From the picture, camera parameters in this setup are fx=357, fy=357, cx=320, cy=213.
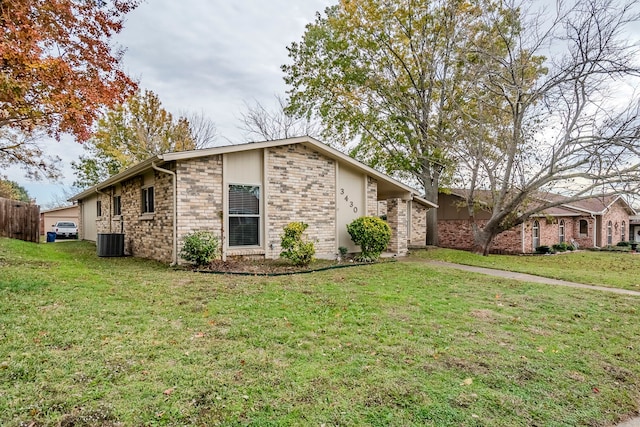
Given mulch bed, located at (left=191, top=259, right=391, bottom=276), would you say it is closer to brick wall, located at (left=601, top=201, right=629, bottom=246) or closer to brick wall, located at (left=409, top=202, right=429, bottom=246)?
brick wall, located at (left=409, top=202, right=429, bottom=246)

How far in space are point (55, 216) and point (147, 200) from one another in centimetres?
3011

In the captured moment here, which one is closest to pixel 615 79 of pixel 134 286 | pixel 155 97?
pixel 134 286

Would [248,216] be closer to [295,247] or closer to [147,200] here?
[295,247]

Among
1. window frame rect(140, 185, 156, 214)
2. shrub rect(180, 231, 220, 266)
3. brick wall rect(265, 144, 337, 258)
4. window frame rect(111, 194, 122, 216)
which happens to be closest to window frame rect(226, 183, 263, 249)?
brick wall rect(265, 144, 337, 258)

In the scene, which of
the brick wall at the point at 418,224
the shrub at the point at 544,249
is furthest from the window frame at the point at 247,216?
the shrub at the point at 544,249

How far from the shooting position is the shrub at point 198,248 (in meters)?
8.84

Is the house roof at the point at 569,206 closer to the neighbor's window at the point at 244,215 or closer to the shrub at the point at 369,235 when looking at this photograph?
the shrub at the point at 369,235

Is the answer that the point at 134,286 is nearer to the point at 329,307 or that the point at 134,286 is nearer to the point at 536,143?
the point at 329,307

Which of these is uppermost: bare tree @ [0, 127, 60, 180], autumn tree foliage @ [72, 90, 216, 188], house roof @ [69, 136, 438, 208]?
autumn tree foliage @ [72, 90, 216, 188]

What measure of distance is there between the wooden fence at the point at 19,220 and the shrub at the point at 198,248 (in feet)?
40.5

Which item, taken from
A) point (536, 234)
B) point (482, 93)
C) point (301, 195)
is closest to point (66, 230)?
point (301, 195)

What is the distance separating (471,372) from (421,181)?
58.4 ft

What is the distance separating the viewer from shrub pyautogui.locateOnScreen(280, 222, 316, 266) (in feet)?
31.7

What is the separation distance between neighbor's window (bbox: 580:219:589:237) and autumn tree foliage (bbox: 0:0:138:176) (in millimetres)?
27386
